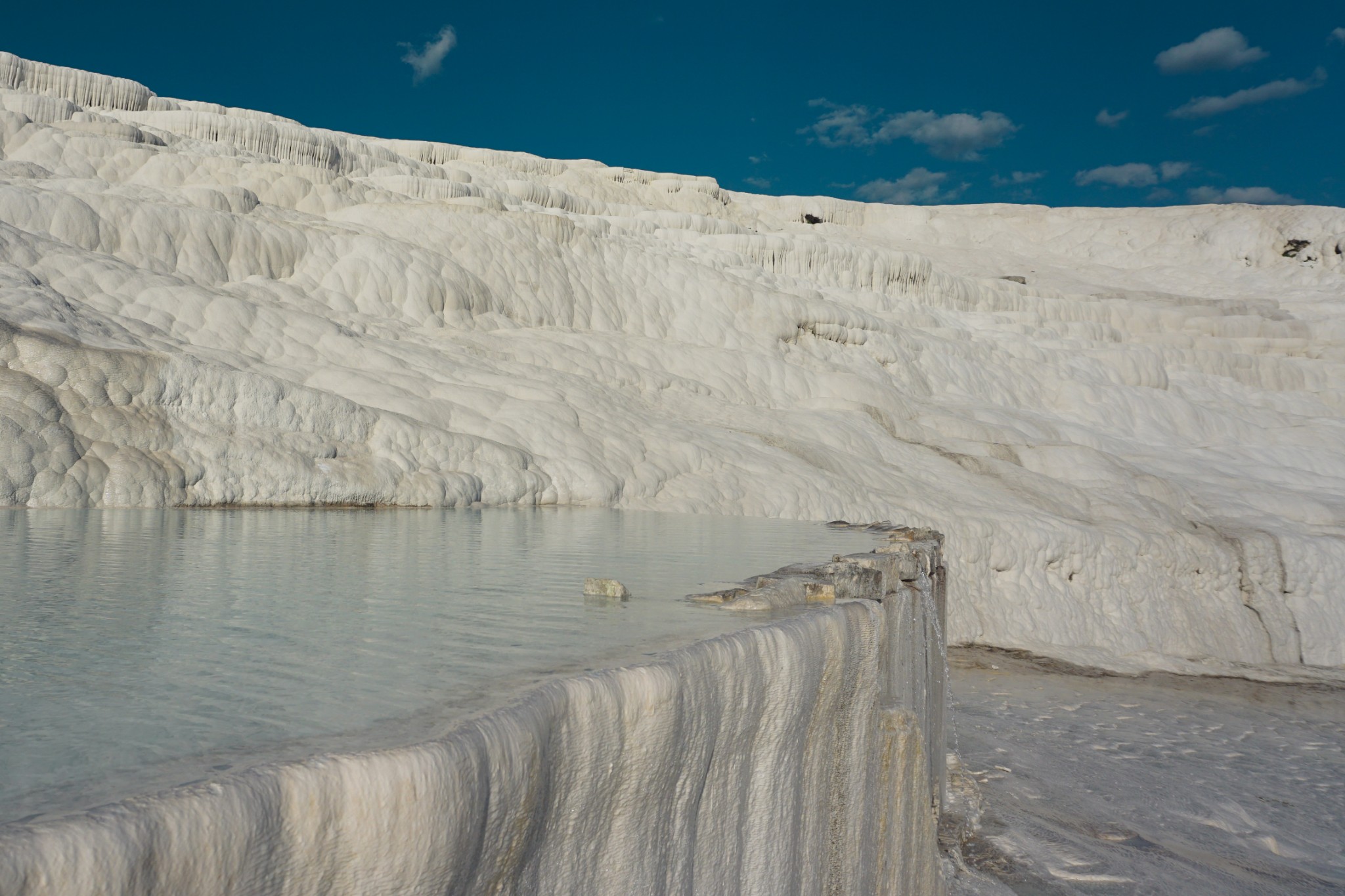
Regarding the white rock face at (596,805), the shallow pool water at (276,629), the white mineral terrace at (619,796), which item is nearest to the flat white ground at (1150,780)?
the white mineral terrace at (619,796)

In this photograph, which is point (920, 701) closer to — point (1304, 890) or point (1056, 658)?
point (1304, 890)

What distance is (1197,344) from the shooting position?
82.0 feet

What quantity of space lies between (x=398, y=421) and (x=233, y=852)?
30.7 ft

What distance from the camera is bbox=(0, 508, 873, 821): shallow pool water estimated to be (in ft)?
8.37

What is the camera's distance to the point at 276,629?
4035mm

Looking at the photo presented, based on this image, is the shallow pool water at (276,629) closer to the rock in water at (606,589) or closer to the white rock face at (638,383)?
the rock in water at (606,589)

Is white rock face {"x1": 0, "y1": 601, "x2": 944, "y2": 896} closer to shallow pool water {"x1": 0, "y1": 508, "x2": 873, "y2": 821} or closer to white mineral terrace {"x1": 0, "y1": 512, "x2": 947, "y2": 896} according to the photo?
white mineral terrace {"x1": 0, "y1": 512, "x2": 947, "y2": 896}

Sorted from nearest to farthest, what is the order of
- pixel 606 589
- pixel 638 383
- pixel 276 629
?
pixel 276 629 < pixel 606 589 < pixel 638 383

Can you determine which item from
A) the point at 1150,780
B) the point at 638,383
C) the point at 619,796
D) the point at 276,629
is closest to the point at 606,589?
the point at 276,629

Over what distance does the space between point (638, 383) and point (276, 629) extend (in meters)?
12.0

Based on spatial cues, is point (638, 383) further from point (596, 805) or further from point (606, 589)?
point (596, 805)

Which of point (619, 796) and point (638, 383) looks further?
point (638, 383)

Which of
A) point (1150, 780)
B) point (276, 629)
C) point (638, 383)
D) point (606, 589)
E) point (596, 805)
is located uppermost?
point (638, 383)

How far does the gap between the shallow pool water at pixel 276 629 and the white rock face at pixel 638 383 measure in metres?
2.39
